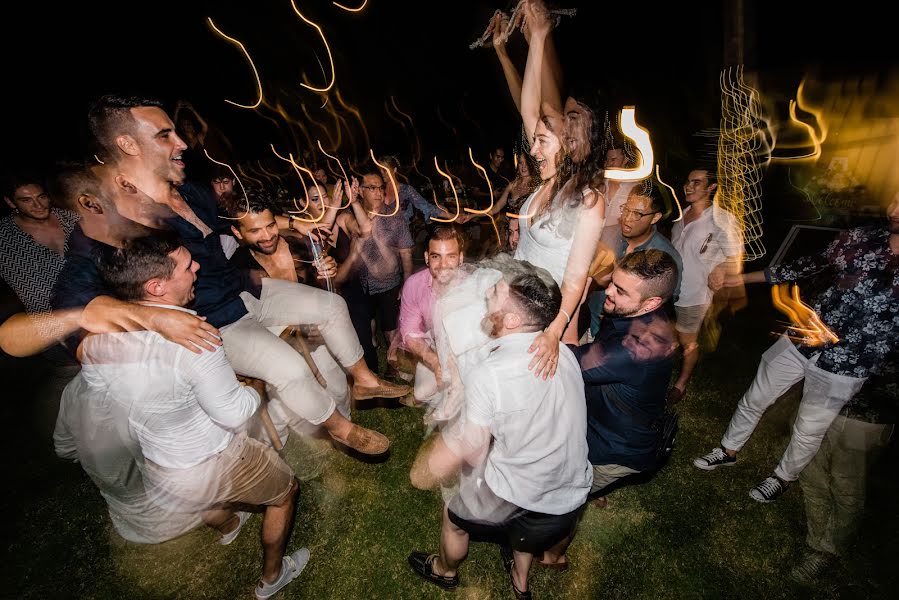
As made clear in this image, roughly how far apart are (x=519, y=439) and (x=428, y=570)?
1524 mm

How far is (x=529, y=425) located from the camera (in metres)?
1.88

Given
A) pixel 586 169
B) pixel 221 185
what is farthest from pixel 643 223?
pixel 221 185

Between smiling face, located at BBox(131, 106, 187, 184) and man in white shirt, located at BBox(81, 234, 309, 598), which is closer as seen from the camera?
man in white shirt, located at BBox(81, 234, 309, 598)

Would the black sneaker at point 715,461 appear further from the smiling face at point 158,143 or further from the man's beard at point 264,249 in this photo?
the smiling face at point 158,143

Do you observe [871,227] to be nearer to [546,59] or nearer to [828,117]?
[546,59]

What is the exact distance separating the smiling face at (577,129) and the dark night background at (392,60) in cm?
509

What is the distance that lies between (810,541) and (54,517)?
6.24m

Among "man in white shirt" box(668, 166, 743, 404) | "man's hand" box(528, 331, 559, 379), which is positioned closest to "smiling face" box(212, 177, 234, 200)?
"man's hand" box(528, 331, 559, 379)

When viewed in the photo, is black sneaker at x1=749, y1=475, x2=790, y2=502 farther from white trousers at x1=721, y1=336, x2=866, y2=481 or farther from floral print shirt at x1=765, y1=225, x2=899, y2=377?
floral print shirt at x1=765, y1=225, x2=899, y2=377

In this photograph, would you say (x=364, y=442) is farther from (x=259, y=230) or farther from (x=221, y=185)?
(x=221, y=185)

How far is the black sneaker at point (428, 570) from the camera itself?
2582 millimetres

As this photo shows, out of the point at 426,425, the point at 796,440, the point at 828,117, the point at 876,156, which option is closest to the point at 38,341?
the point at 426,425

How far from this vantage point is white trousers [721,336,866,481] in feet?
8.70

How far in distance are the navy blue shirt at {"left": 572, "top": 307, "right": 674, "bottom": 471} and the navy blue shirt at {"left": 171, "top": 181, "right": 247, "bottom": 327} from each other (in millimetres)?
2657
